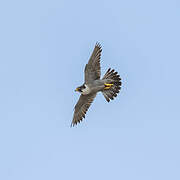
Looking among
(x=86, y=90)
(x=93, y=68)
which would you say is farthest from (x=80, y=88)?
(x=93, y=68)

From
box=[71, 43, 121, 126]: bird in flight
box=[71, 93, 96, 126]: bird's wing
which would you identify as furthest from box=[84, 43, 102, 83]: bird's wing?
box=[71, 93, 96, 126]: bird's wing

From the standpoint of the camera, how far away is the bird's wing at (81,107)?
29.3m

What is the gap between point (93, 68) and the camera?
2855 cm

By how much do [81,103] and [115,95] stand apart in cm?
176

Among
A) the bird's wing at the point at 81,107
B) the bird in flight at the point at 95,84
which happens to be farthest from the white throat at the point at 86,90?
the bird's wing at the point at 81,107

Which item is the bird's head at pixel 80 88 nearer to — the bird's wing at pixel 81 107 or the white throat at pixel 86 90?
the white throat at pixel 86 90

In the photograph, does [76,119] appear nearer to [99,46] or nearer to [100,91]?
[100,91]

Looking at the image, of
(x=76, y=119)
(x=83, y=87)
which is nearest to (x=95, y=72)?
(x=83, y=87)

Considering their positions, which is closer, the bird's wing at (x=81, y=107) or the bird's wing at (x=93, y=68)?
the bird's wing at (x=93, y=68)

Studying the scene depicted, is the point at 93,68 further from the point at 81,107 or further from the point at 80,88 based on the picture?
the point at 81,107

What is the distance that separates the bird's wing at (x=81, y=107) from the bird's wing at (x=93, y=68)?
107cm

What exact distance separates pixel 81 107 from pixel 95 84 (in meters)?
1.81

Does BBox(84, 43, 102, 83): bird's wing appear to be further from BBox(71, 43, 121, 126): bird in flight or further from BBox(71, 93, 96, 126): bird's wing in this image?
BBox(71, 93, 96, 126): bird's wing

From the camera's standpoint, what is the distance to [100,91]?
2945cm
